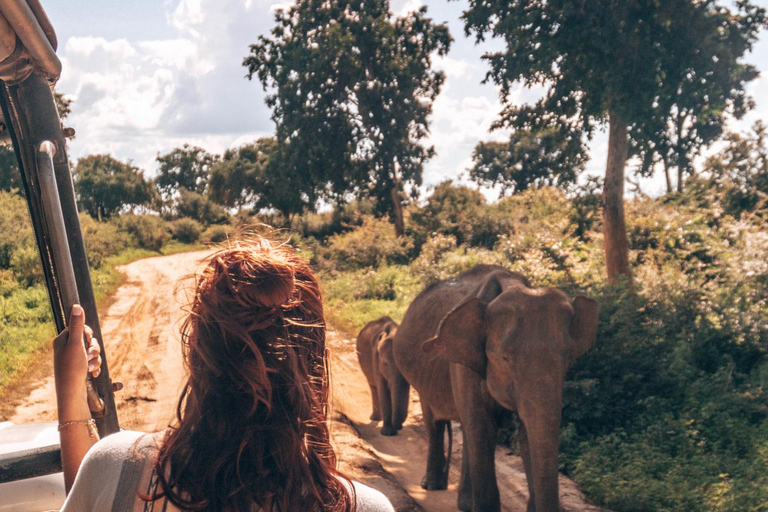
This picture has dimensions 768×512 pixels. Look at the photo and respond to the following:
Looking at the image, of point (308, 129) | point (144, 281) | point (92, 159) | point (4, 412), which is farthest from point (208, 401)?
point (92, 159)

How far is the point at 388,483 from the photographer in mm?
7188

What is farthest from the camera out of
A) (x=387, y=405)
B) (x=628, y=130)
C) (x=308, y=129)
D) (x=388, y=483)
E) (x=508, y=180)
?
(x=508, y=180)

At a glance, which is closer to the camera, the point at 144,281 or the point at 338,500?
the point at 338,500

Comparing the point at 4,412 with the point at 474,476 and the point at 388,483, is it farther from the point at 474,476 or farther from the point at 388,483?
the point at 474,476

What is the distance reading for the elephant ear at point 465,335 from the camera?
5941 mm

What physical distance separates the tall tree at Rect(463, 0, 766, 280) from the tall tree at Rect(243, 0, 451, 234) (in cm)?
1646

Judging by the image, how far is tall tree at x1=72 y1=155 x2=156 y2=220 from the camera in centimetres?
4719

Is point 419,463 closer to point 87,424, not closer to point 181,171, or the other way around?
point 87,424

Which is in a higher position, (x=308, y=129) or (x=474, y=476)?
(x=308, y=129)

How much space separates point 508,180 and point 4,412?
48.4 m

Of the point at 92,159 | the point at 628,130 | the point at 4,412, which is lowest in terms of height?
the point at 4,412

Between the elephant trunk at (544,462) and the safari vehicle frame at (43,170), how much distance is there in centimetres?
333

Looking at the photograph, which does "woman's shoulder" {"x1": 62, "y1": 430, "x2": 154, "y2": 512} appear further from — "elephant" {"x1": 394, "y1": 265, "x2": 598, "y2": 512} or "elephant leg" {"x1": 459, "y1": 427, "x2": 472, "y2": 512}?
"elephant leg" {"x1": 459, "y1": 427, "x2": 472, "y2": 512}

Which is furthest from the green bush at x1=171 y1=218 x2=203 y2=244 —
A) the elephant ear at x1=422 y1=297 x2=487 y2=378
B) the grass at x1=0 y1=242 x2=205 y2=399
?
the elephant ear at x1=422 y1=297 x2=487 y2=378
